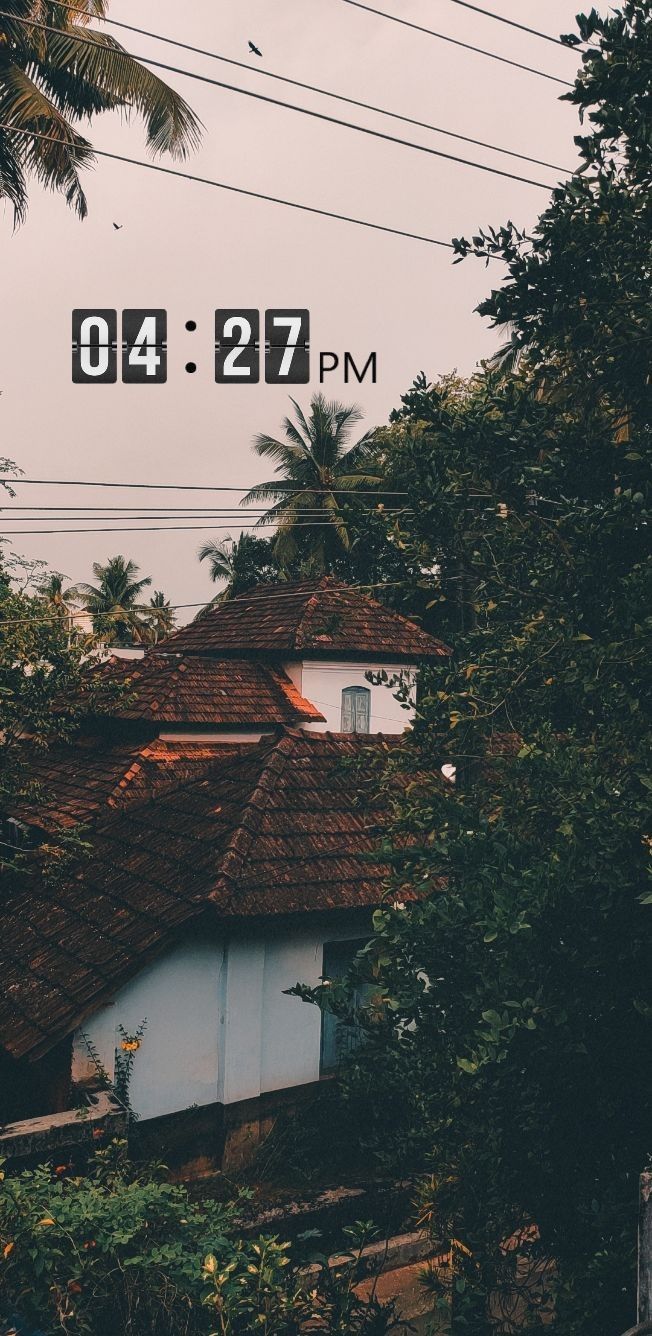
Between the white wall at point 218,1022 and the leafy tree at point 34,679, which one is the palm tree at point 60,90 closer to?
the leafy tree at point 34,679

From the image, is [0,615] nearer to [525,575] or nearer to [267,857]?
[267,857]

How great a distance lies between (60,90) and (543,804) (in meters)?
14.9

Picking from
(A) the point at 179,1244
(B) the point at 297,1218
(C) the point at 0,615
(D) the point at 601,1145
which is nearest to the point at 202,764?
(C) the point at 0,615

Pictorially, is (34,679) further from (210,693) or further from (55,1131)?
(210,693)

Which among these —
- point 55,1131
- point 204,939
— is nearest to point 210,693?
point 204,939

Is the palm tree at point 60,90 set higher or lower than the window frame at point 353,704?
higher

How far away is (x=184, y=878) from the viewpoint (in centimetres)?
1047

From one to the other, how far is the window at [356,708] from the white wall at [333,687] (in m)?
0.12

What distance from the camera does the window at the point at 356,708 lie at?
22125 millimetres

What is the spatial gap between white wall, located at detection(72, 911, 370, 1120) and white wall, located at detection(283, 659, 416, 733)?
Answer: 10.2 m

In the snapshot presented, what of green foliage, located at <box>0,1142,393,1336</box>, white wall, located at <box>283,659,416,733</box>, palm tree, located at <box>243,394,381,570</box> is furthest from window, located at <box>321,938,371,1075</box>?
palm tree, located at <box>243,394,381,570</box>

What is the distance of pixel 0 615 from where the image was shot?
11.7 metres

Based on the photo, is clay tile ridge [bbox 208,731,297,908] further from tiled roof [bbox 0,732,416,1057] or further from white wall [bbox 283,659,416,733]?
white wall [bbox 283,659,416,733]

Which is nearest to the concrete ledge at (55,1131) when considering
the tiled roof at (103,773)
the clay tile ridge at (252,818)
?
the clay tile ridge at (252,818)
